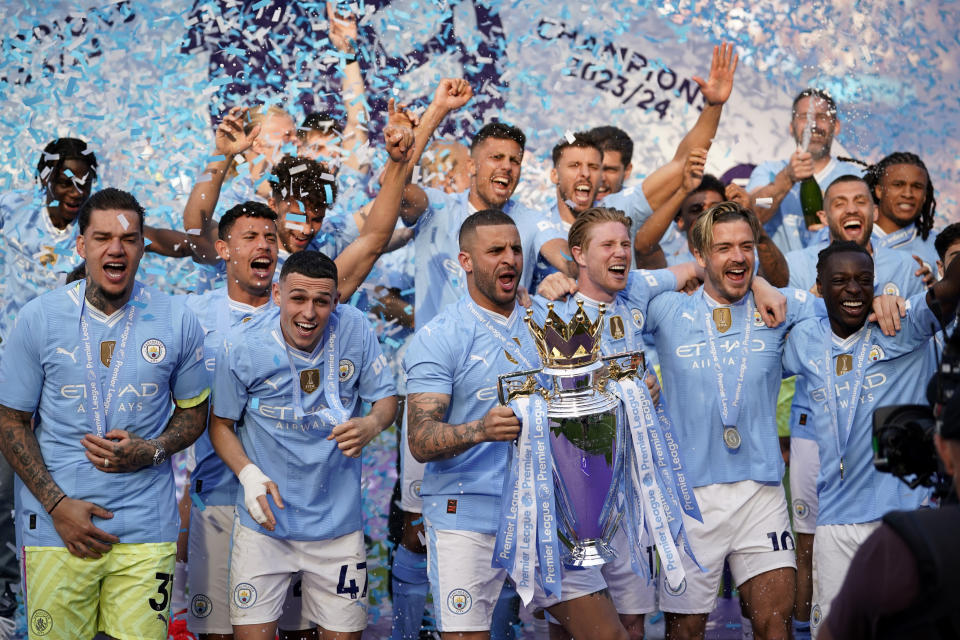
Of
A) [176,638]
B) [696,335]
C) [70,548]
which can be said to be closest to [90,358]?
[70,548]

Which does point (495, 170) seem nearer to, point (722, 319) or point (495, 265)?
point (495, 265)

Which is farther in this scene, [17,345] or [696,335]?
[696,335]

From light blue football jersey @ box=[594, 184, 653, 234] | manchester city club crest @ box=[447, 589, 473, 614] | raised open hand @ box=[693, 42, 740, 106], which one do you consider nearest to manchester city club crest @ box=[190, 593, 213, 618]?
manchester city club crest @ box=[447, 589, 473, 614]

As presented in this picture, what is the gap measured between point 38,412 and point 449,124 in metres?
3.96

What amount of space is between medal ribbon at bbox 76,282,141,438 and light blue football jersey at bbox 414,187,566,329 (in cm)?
169

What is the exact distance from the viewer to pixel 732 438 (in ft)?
16.0

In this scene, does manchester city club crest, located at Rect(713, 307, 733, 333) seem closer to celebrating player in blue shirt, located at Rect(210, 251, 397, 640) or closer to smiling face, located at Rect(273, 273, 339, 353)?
celebrating player in blue shirt, located at Rect(210, 251, 397, 640)

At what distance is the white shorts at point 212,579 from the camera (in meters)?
5.01

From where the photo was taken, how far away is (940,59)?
8.33 metres

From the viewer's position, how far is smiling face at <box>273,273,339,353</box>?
183 inches

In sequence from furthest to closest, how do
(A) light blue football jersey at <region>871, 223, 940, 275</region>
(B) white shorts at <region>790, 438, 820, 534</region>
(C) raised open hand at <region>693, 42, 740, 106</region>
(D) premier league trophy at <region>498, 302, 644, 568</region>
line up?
(A) light blue football jersey at <region>871, 223, 940, 275</region>, (C) raised open hand at <region>693, 42, 740, 106</region>, (B) white shorts at <region>790, 438, 820, 534</region>, (D) premier league trophy at <region>498, 302, 644, 568</region>

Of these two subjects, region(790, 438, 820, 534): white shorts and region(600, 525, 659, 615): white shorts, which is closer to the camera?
region(600, 525, 659, 615): white shorts

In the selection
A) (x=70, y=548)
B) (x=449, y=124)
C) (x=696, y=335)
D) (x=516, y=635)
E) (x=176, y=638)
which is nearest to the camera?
(x=70, y=548)

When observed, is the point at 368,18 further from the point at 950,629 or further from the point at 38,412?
the point at 950,629
